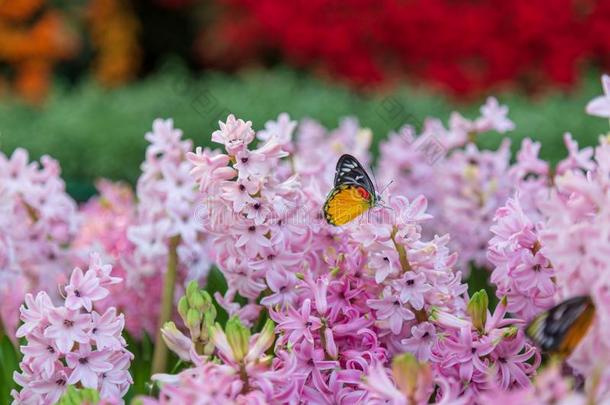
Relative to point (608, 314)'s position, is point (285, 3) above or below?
below

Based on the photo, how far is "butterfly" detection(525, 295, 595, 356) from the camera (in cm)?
73

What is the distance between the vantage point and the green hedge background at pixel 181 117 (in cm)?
318

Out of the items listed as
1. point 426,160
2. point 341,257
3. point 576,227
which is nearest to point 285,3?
point 426,160

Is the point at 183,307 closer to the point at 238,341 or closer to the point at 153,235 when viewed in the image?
the point at 238,341

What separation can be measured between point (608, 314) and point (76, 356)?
53 cm

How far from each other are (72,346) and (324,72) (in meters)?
4.55

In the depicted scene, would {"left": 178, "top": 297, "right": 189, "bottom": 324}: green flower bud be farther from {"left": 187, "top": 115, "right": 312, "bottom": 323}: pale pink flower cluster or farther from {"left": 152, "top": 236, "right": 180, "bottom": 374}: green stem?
{"left": 152, "top": 236, "right": 180, "bottom": 374}: green stem

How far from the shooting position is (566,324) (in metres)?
0.74

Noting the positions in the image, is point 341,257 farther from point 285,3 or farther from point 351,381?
point 285,3

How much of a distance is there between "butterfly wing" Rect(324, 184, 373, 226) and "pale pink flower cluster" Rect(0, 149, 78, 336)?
51 cm

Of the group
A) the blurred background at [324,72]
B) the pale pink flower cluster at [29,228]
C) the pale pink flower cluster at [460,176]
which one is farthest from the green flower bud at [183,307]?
the blurred background at [324,72]

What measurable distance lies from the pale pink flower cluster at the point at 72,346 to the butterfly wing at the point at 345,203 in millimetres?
268

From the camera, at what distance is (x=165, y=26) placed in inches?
302

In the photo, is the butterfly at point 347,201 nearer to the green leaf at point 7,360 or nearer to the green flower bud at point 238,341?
the green flower bud at point 238,341
